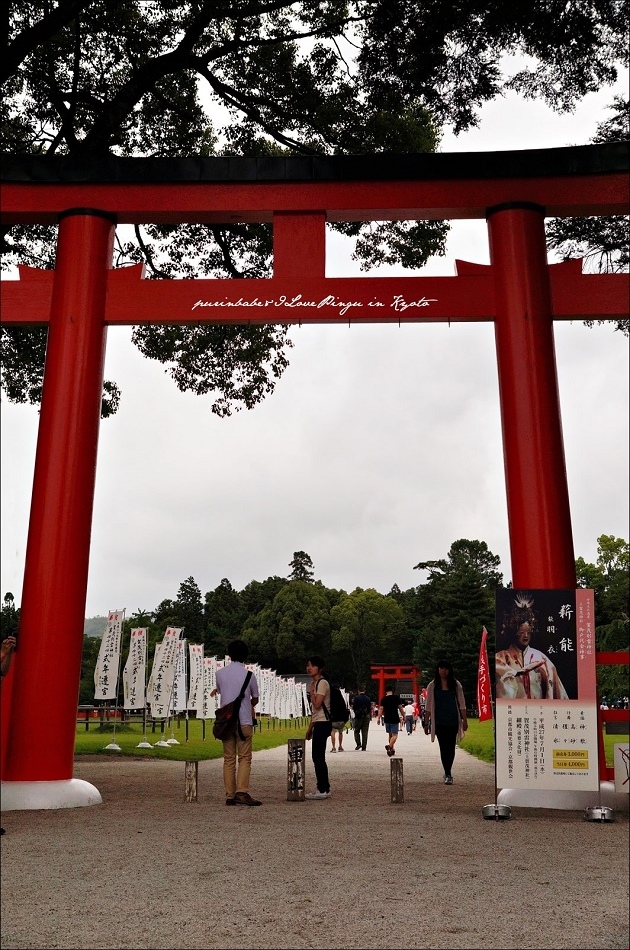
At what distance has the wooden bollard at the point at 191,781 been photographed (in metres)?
6.45

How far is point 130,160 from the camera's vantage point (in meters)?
7.02

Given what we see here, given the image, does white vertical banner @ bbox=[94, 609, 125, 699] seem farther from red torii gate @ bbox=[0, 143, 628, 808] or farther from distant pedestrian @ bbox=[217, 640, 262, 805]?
red torii gate @ bbox=[0, 143, 628, 808]

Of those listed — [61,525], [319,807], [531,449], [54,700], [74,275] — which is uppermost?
[74,275]

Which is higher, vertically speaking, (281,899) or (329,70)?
(329,70)

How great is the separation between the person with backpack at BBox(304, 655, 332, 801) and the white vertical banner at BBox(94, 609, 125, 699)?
9.71 meters

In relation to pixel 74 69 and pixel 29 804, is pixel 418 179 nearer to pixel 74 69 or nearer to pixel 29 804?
pixel 74 69

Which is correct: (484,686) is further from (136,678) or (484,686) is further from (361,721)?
(136,678)

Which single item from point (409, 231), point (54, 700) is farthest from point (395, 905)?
point (409, 231)

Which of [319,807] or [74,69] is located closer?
[319,807]

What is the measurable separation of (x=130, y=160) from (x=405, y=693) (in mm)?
46063

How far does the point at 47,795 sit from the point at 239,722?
5.05 ft

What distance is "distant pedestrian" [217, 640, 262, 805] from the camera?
6.70 meters

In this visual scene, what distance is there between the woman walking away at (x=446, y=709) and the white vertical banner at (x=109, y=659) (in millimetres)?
9028

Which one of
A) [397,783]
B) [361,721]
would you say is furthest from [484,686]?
[397,783]
